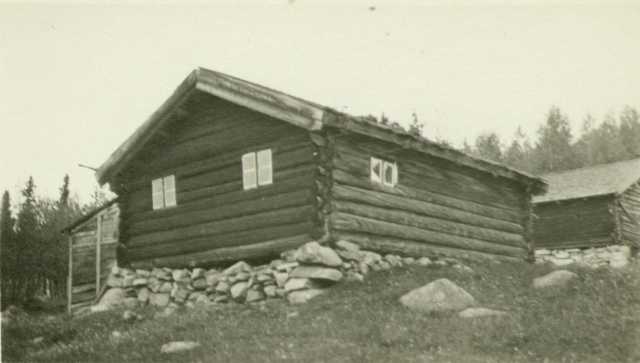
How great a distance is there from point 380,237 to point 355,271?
1.72 meters

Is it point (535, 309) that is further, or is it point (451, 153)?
point (451, 153)

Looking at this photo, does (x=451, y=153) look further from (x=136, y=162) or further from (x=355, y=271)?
(x=136, y=162)

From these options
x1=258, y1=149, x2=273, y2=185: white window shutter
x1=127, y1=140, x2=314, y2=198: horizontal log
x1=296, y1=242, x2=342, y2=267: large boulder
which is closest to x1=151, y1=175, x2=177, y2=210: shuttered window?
x1=127, y1=140, x2=314, y2=198: horizontal log

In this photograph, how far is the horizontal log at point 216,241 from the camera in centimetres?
1571

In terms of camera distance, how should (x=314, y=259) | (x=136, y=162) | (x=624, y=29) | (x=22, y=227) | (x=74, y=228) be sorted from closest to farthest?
(x=624, y=29) < (x=314, y=259) < (x=136, y=162) < (x=74, y=228) < (x=22, y=227)

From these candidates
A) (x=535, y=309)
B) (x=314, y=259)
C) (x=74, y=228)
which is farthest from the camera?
(x=74, y=228)

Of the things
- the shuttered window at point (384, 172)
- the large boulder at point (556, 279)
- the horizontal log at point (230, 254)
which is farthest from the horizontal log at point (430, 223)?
the large boulder at point (556, 279)

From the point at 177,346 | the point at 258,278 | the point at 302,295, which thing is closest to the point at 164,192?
the point at 258,278

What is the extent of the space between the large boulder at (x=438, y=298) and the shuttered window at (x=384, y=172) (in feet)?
16.1

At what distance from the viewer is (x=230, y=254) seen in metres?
16.8

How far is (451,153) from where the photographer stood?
743 inches

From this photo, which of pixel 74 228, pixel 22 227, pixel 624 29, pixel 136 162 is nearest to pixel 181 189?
pixel 136 162

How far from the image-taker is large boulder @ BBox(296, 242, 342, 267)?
14406 mm

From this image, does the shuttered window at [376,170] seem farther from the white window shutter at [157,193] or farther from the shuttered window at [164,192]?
the white window shutter at [157,193]
